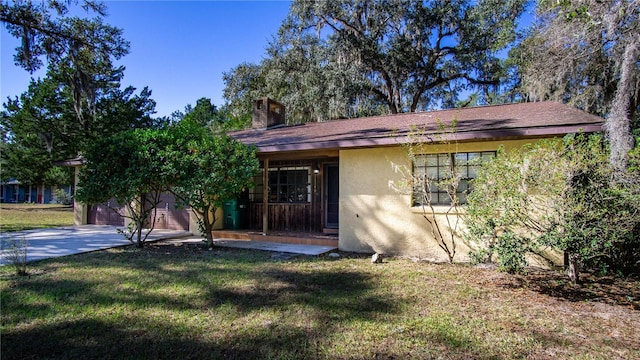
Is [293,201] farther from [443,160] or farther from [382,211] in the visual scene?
[443,160]

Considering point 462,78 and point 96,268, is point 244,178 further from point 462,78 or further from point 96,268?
point 462,78

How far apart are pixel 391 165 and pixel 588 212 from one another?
368 cm

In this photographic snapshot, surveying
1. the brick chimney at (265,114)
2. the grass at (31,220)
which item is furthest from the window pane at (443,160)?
the grass at (31,220)

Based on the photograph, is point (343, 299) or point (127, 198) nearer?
point (343, 299)

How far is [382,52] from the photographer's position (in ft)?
58.1

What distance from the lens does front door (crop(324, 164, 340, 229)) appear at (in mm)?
10008

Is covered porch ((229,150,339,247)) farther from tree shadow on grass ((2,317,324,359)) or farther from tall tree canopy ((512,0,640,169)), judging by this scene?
→ tall tree canopy ((512,0,640,169))

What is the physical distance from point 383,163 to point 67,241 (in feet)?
27.3

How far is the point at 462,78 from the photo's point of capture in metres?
18.4

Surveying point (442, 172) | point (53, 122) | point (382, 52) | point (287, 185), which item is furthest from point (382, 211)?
point (53, 122)

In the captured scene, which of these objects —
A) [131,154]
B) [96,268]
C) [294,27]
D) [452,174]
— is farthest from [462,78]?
[96,268]

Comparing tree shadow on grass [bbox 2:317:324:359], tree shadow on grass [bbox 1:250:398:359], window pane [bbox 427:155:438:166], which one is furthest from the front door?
tree shadow on grass [bbox 2:317:324:359]

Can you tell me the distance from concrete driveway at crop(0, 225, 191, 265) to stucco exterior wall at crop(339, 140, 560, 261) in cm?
529

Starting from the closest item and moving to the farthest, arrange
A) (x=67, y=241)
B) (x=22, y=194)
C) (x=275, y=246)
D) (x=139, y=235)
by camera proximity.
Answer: (x=139, y=235) < (x=275, y=246) < (x=67, y=241) < (x=22, y=194)
